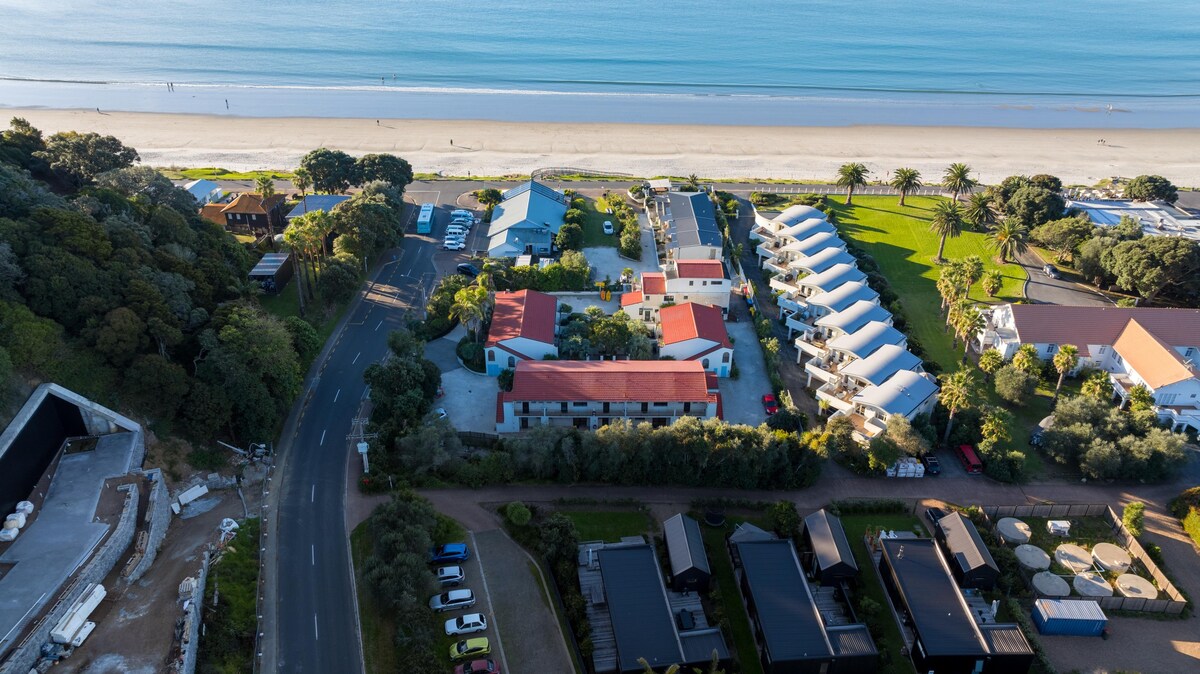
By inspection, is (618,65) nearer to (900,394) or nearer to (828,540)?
(900,394)

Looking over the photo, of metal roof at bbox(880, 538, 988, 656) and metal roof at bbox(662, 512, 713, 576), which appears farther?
metal roof at bbox(662, 512, 713, 576)

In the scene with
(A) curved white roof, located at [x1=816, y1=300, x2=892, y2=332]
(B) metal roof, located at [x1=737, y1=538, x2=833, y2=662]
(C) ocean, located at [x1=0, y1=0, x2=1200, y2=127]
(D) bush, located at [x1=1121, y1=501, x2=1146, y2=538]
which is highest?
(C) ocean, located at [x1=0, y1=0, x2=1200, y2=127]

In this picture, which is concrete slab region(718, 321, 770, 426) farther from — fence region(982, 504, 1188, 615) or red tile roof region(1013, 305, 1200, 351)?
red tile roof region(1013, 305, 1200, 351)

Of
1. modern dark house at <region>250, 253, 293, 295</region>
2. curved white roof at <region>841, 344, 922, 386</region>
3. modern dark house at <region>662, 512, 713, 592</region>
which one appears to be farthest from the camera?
modern dark house at <region>250, 253, 293, 295</region>

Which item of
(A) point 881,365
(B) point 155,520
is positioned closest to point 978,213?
(A) point 881,365

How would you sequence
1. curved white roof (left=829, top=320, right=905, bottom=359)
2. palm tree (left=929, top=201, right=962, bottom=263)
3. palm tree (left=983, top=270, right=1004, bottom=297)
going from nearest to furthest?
1. curved white roof (left=829, top=320, right=905, bottom=359)
2. palm tree (left=983, top=270, right=1004, bottom=297)
3. palm tree (left=929, top=201, right=962, bottom=263)

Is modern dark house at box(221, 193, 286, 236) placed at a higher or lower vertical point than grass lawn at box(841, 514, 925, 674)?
higher

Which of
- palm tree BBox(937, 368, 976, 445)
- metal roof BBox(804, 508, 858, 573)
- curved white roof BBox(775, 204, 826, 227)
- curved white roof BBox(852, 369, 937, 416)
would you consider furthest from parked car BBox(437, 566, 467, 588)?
curved white roof BBox(775, 204, 826, 227)
